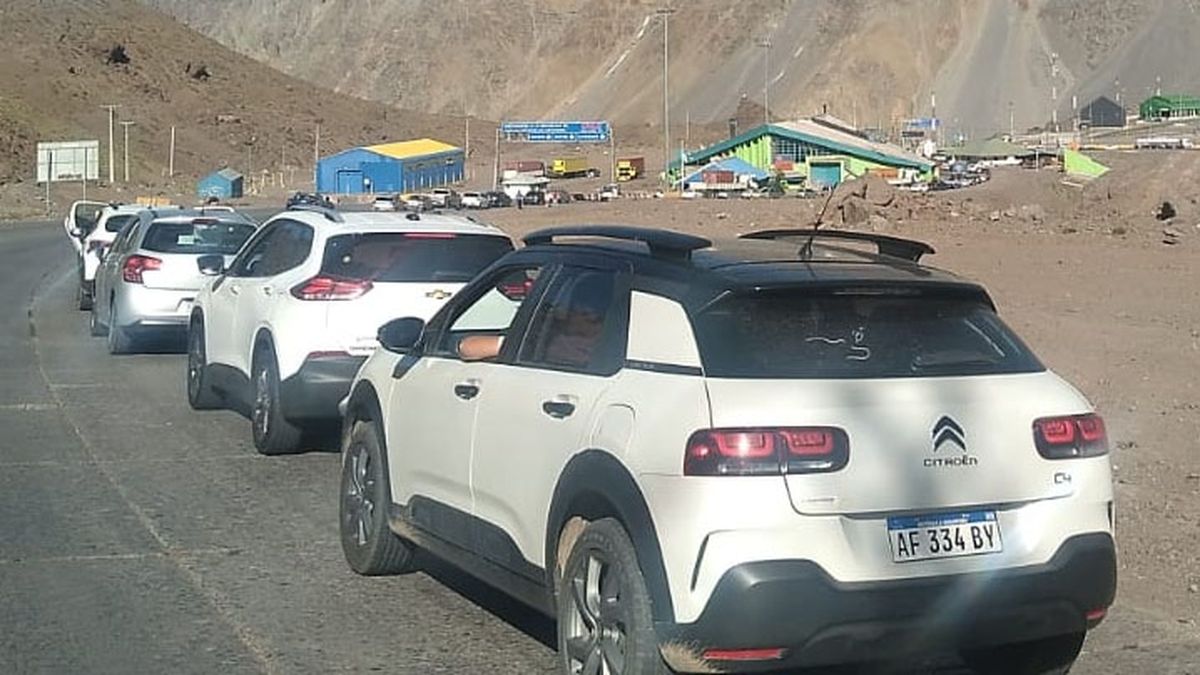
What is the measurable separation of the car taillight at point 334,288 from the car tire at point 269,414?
0.51m

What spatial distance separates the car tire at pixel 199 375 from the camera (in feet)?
46.3

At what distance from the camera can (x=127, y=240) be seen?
66.6 feet

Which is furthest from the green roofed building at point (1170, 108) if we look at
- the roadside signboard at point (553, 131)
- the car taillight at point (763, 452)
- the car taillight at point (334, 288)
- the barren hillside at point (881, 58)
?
the car taillight at point (763, 452)

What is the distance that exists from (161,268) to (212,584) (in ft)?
35.9

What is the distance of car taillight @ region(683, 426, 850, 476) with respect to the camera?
222 inches

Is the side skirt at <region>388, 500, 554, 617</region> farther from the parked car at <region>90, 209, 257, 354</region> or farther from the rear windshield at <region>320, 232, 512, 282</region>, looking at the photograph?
the parked car at <region>90, 209, 257, 354</region>

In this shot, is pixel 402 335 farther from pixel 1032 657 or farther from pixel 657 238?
pixel 1032 657

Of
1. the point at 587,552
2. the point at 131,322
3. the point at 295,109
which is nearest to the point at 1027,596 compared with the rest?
the point at 587,552

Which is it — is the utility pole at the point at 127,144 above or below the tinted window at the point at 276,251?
above

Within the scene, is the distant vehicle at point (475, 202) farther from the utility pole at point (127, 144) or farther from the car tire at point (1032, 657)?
the car tire at point (1032, 657)

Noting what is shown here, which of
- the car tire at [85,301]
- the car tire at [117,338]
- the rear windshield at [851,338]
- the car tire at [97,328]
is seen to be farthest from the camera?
the car tire at [85,301]

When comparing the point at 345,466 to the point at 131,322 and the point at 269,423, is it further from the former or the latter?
the point at 131,322

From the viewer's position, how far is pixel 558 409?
6.48 meters

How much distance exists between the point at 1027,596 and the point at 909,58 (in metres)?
155
